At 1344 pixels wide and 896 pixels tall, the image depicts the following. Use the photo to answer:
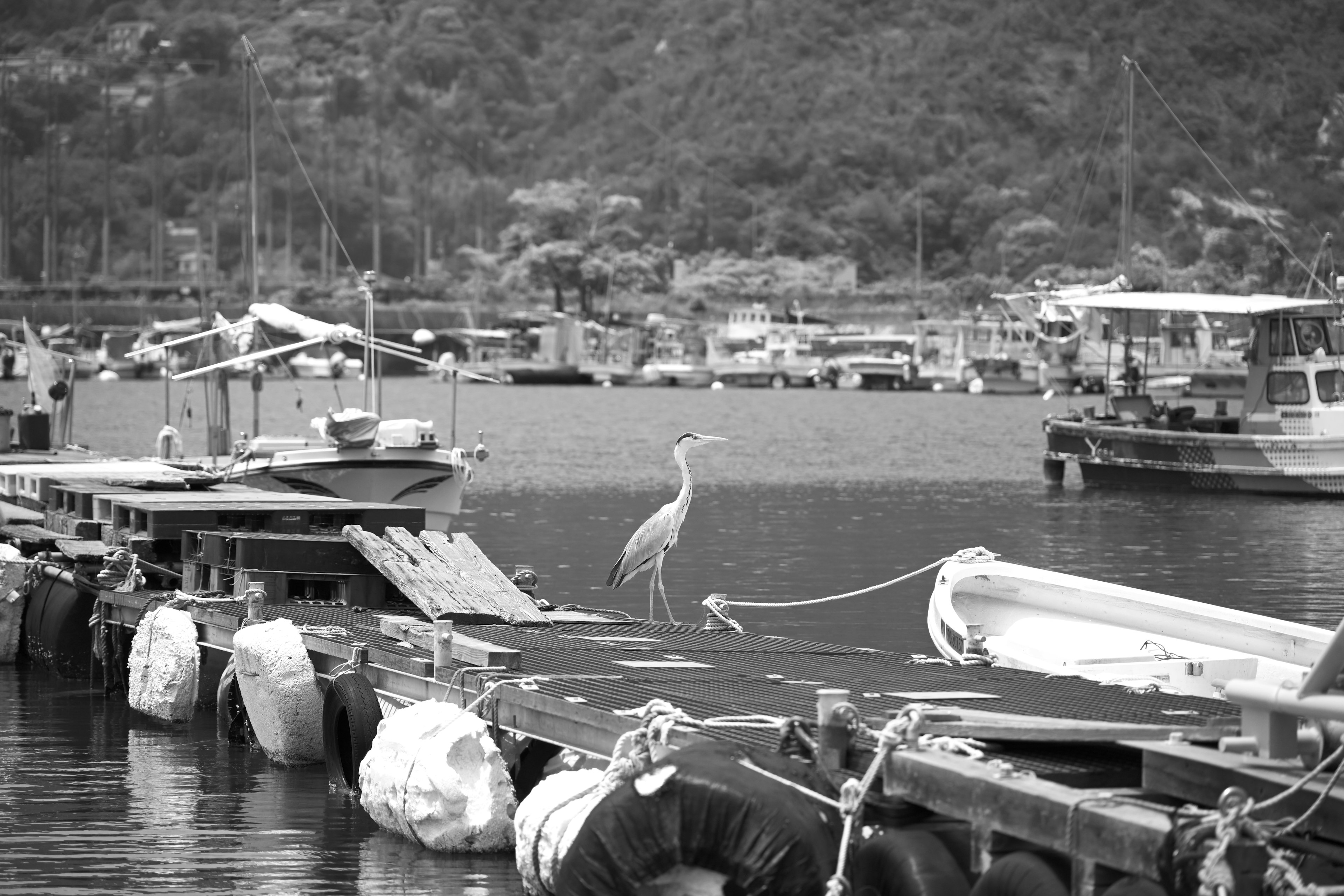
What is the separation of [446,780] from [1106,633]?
296 inches

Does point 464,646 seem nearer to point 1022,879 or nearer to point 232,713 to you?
point 232,713

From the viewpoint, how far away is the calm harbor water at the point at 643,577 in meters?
11.5

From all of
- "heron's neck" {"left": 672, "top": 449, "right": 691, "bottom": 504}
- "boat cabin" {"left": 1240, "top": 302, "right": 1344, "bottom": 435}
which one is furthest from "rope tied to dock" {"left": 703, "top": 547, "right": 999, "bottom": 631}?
"boat cabin" {"left": 1240, "top": 302, "right": 1344, "bottom": 435}

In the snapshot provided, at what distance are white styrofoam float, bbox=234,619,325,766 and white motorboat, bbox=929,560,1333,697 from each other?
493 cm

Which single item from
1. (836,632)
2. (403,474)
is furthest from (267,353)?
(836,632)

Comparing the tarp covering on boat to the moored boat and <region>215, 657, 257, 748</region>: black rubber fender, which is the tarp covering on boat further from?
the moored boat

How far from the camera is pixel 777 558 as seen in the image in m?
30.6

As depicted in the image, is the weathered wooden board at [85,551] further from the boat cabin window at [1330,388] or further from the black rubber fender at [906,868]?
the boat cabin window at [1330,388]

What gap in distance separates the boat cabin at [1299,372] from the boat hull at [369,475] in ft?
66.1

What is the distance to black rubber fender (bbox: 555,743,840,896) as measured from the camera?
8.23 m

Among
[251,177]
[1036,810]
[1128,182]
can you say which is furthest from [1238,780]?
[1128,182]

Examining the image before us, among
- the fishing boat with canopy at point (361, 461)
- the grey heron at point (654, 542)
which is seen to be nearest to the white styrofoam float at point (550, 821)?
the grey heron at point (654, 542)

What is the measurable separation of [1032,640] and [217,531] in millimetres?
7605

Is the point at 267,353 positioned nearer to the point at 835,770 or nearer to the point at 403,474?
the point at 403,474
